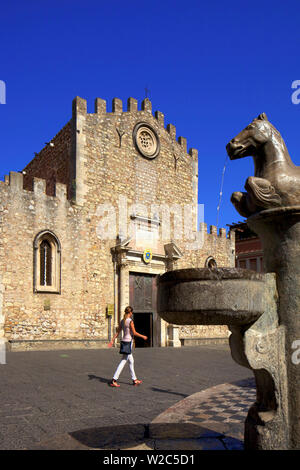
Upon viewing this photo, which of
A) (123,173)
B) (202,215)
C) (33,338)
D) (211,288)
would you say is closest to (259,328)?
(211,288)

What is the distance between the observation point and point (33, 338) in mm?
13898

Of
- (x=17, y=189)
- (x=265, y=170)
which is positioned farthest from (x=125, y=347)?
(x=17, y=189)

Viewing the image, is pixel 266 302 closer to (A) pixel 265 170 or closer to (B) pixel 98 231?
(A) pixel 265 170

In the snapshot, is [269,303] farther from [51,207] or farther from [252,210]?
[51,207]

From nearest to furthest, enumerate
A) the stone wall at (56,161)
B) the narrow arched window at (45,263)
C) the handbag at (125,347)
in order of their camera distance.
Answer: the handbag at (125,347)
the narrow arched window at (45,263)
the stone wall at (56,161)

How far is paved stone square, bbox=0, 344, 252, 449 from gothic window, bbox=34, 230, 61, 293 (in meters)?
3.67

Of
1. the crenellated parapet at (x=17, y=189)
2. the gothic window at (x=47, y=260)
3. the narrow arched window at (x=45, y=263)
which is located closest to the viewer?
the crenellated parapet at (x=17, y=189)

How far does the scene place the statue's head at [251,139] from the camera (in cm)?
308

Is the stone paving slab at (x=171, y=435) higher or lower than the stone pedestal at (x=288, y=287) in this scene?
lower

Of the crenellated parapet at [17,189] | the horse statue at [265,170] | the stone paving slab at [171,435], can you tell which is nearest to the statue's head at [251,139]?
the horse statue at [265,170]

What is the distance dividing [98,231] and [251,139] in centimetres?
1375

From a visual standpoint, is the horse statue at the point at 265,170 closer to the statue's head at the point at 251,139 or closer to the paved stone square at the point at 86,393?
the statue's head at the point at 251,139

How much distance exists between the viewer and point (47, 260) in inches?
591
